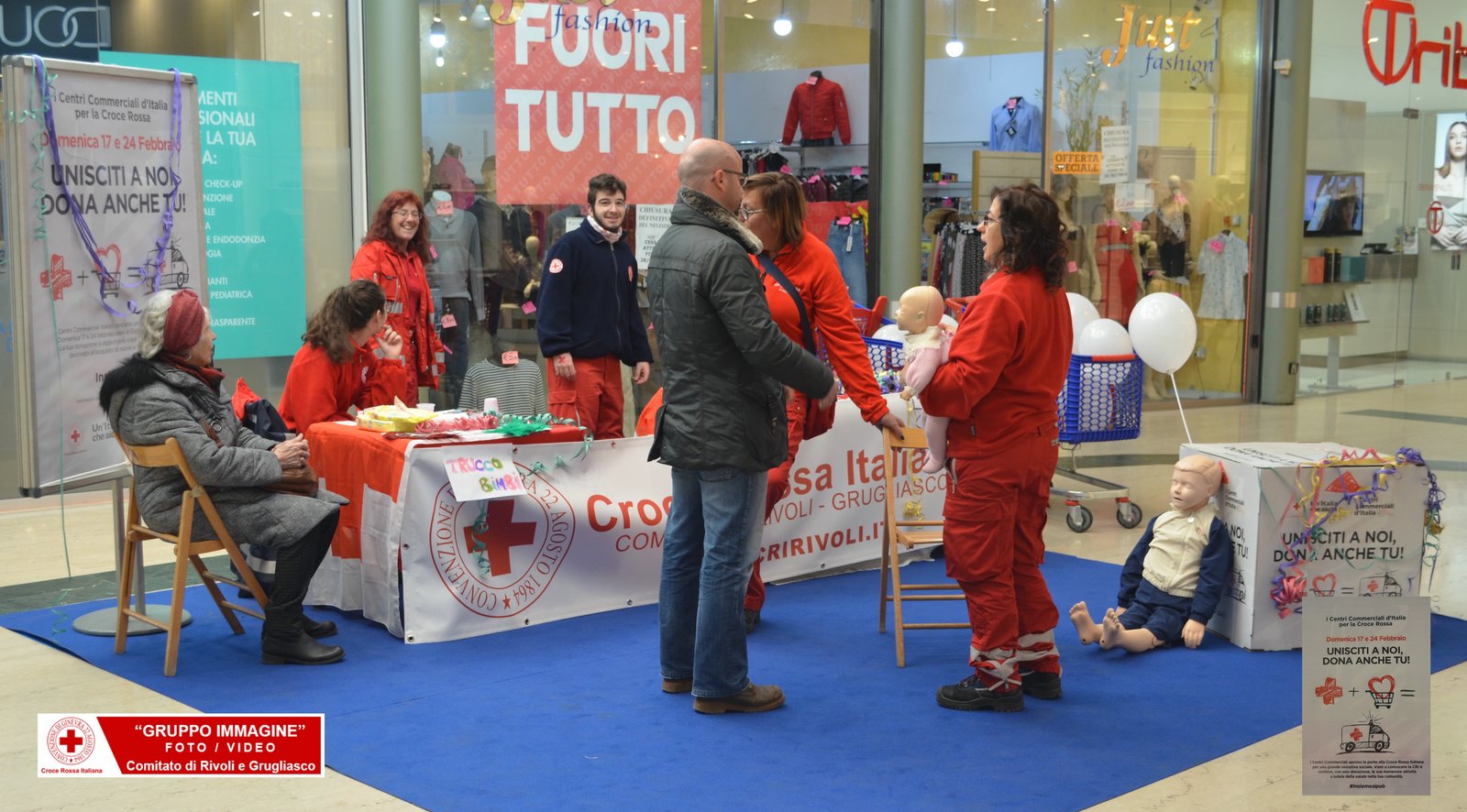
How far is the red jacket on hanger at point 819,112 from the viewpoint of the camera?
10.1 metres

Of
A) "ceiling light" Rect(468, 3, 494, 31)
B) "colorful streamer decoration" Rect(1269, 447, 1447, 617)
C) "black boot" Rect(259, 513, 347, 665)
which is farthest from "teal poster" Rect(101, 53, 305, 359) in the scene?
"colorful streamer decoration" Rect(1269, 447, 1447, 617)

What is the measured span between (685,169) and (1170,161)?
29.4 ft

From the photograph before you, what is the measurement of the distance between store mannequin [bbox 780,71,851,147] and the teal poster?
3667mm

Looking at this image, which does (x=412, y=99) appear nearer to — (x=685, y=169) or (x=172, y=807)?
(x=685, y=169)

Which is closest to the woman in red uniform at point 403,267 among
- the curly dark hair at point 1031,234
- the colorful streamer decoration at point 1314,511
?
the curly dark hair at point 1031,234

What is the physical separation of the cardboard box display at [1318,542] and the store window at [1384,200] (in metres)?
8.39

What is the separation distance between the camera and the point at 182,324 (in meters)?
4.58

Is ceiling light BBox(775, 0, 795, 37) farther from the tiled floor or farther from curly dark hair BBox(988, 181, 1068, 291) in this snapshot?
curly dark hair BBox(988, 181, 1068, 291)

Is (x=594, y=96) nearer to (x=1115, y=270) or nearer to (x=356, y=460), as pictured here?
(x=356, y=460)

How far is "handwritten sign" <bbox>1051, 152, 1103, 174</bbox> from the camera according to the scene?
1131 cm

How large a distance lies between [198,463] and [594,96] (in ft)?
15.5

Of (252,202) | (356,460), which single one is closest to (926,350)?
(356,460)

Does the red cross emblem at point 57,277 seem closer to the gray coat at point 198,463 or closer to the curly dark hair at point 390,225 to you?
the gray coat at point 198,463

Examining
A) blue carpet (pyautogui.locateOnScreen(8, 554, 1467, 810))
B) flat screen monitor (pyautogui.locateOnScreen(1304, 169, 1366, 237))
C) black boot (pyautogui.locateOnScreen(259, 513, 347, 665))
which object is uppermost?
flat screen monitor (pyautogui.locateOnScreen(1304, 169, 1366, 237))
